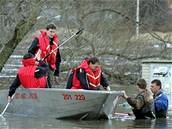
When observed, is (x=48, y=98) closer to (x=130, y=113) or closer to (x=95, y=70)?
(x=95, y=70)

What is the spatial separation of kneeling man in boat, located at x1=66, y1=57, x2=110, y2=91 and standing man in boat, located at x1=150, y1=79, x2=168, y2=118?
3.74ft

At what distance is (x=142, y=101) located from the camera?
14906mm

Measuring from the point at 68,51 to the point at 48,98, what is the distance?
34.4 ft

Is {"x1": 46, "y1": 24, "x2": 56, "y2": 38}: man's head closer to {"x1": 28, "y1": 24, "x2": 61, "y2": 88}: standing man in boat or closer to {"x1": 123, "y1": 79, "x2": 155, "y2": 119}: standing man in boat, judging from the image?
{"x1": 28, "y1": 24, "x2": 61, "y2": 88}: standing man in boat

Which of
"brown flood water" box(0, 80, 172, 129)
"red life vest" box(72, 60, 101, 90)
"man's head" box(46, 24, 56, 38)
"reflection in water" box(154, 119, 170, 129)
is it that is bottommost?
"reflection in water" box(154, 119, 170, 129)

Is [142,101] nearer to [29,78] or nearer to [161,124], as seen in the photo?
[161,124]

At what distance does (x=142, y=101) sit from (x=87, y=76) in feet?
3.75

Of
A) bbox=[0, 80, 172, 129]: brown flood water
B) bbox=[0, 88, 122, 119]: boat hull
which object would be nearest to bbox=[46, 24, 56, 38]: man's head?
bbox=[0, 88, 122, 119]: boat hull

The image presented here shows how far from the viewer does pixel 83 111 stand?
14844 millimetres

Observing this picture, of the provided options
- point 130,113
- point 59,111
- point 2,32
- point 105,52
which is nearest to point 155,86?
point 130,113

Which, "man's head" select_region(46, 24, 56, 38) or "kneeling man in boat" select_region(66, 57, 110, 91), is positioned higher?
"man's head" select_region(46, 24, 56, 38)

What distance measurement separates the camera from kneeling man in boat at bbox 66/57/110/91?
48.9 ft

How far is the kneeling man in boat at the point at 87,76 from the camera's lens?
14.9 m

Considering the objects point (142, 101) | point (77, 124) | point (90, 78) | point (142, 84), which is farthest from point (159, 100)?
point (77, 124)
